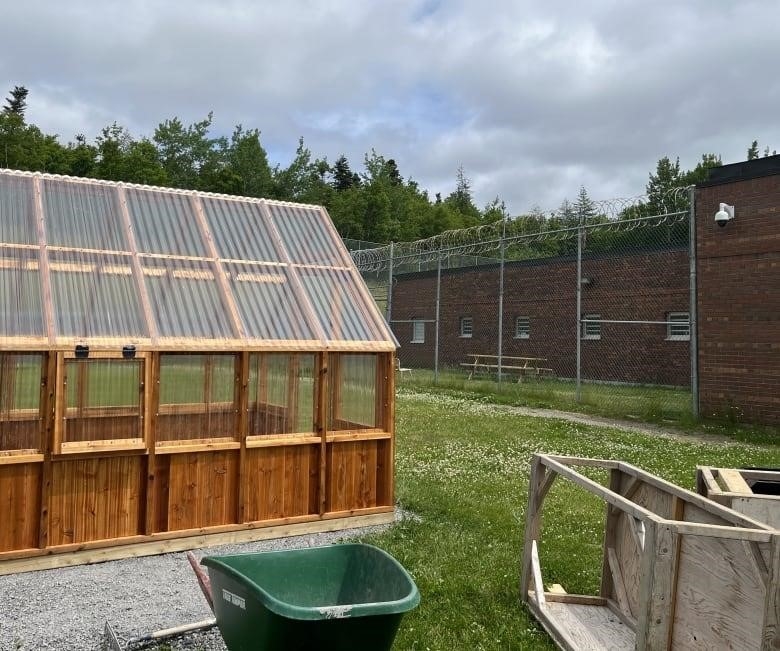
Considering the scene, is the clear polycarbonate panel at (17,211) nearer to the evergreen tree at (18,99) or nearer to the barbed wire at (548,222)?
the barbed wire at (548,222)

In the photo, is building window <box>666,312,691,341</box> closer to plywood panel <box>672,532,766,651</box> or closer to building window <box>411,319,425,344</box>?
building window <box>411,319,425,344</box>

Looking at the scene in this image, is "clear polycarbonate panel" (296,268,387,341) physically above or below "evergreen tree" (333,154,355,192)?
below

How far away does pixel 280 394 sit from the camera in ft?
24.6

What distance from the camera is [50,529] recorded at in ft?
20.2

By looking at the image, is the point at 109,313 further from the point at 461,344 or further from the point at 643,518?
the point at 461,344

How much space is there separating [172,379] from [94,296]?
41.7 inches

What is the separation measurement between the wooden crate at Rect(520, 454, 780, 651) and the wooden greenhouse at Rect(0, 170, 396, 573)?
3011mm

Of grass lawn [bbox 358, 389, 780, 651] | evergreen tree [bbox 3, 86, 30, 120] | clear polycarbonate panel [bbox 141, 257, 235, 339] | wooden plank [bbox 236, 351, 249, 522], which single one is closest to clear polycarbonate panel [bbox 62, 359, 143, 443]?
clear polycarbonate panel [bbox 141, 257, 235, 339]

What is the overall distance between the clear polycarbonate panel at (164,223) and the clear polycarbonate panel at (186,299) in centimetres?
21

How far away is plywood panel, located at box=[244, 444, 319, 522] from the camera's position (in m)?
7.16

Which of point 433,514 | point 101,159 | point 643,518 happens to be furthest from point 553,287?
point 101,159

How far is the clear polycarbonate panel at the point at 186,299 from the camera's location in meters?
6.88

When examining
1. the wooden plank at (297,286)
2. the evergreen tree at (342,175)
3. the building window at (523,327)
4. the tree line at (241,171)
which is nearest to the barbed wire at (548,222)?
the building window at (523,327)

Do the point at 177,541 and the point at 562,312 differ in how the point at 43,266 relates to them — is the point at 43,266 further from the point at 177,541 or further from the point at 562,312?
the point at 562,312
